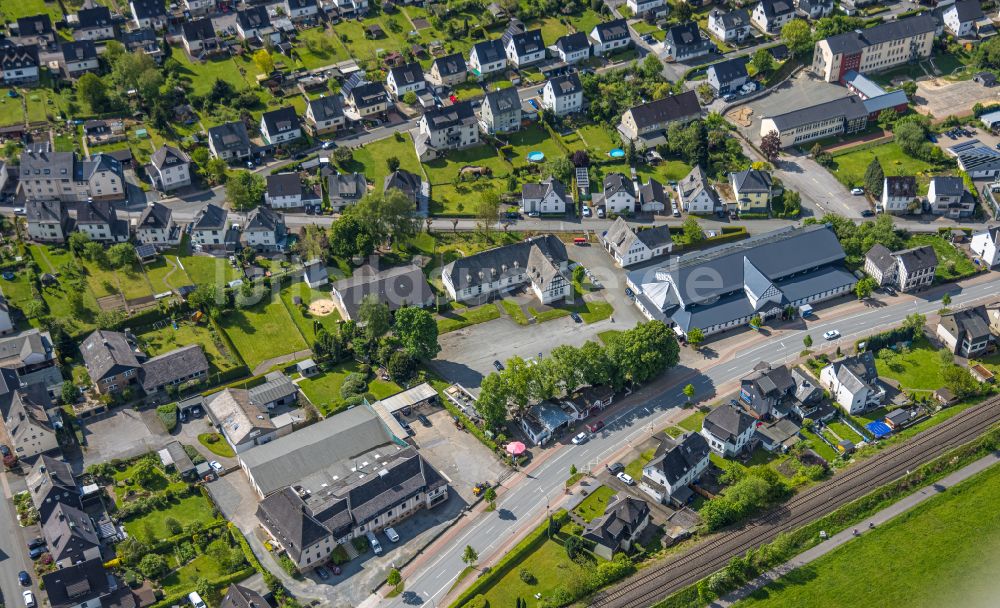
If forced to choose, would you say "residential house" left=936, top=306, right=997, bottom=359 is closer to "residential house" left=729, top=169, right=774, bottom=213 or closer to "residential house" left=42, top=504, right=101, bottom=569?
"residential house" left=729, top=169, right=774, bottom=213

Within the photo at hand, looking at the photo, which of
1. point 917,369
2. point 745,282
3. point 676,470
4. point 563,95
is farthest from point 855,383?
point 563,95

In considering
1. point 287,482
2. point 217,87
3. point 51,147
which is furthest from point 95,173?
point 287,482

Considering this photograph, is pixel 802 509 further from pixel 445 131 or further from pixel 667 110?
pixel 445 131

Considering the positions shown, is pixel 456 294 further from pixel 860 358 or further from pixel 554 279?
pixel 860 358

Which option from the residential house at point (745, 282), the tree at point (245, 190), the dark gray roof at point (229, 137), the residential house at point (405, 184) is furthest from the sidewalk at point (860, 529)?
the dark gray roof at point (229, 137)

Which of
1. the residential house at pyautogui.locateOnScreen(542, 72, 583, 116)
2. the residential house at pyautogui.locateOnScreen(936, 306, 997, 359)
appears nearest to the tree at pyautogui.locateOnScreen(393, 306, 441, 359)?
the residential house at pyautogui.locateOnScreen(542, 72, 583, 116)

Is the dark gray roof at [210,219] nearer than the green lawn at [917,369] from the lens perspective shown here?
No

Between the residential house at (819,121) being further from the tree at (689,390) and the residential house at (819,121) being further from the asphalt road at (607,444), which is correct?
the tree at (689,390)
